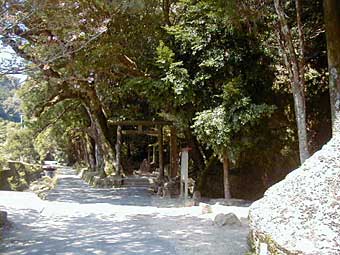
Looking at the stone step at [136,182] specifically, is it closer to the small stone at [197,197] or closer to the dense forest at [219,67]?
the dense forest at [219,67]

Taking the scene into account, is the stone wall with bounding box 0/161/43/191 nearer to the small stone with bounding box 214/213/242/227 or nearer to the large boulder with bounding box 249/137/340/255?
the small stone with bounding box 214/213/242/227

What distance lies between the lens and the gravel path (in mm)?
5750

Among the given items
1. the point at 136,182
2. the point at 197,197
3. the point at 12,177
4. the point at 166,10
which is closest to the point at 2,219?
the point at 197,197

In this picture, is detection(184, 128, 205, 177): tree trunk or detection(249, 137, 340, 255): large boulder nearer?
detection(249, 137, 340, 255): large boulder

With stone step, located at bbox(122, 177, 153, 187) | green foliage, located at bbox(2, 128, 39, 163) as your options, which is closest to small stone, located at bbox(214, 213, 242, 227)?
stone step, located at bbox(122, 177, 153, 187)

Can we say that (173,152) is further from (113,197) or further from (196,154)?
(113,197)

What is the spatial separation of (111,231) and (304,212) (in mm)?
4228

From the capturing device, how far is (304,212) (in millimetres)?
3703

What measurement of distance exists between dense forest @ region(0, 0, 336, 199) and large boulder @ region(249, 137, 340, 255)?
391cm

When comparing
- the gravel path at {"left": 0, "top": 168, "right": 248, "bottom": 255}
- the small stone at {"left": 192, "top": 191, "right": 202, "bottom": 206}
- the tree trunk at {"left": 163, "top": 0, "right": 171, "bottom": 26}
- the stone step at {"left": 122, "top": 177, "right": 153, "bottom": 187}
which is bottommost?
the gravel path at {"left": 0, "top": 168, "right": 248, "bottom": 255}

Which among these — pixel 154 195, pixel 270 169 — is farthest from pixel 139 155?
pixel 270 169

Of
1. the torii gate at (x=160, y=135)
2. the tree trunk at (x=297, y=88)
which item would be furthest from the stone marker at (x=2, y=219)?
the torii gate at (x=160, y=135)

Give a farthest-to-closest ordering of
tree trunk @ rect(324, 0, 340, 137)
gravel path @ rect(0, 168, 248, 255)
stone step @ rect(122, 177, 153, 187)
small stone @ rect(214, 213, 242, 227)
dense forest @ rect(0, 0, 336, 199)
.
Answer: stone step @ rect(122, 177, 153, 187)
dense forest @ rect(0, 0, 336, 199)
tree trunk @ rect(324, 0, 340, 137)
small stone @ rect(214, 213, 242, 227)
gravel path @ rect(0, 168, 248, 255)

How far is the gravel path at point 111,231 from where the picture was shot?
5.75 meters
